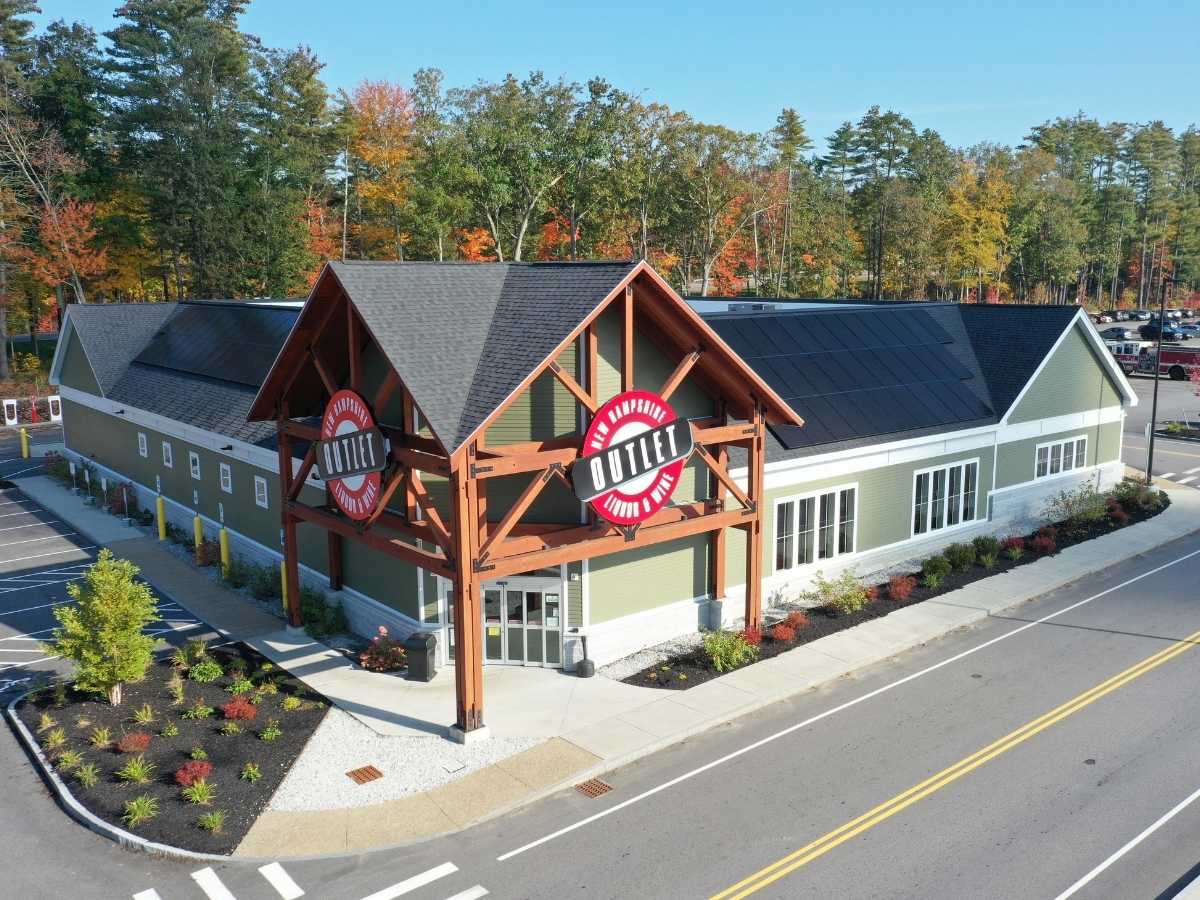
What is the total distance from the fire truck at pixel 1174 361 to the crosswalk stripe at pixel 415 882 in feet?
225

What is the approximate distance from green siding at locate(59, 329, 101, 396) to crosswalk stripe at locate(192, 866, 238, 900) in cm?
2831

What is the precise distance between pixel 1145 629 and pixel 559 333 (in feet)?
52.3

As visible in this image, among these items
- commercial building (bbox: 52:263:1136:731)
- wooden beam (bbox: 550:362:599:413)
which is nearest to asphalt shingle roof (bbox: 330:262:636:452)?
commercial building (bbox: 52:263:1136:731)

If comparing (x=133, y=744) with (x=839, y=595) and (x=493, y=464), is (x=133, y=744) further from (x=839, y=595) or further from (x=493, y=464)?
(x=839, y=595)

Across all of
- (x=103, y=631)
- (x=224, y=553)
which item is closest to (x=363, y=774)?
(x=103, y=631)

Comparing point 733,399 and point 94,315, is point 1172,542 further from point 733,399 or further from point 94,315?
point 94,315

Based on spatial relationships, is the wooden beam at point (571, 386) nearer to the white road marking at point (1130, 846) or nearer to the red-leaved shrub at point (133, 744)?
Result: the red-leaved shrub at point (133, 744)

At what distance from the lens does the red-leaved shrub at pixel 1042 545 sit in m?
28.4

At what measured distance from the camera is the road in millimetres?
12812

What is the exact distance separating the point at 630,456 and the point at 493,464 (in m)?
2.55

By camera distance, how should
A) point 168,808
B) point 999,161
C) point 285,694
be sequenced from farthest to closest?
1. point 999,161
2. point 285,694
3. point 168,808

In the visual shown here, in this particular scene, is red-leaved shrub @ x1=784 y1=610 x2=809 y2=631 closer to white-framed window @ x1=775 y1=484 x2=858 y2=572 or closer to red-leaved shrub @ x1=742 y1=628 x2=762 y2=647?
red-leaved shrub @ x1=742 y1=628 x2=762 y2=647

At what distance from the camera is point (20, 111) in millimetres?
62250

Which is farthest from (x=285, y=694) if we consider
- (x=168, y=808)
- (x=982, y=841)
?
(x=982, y=841)
